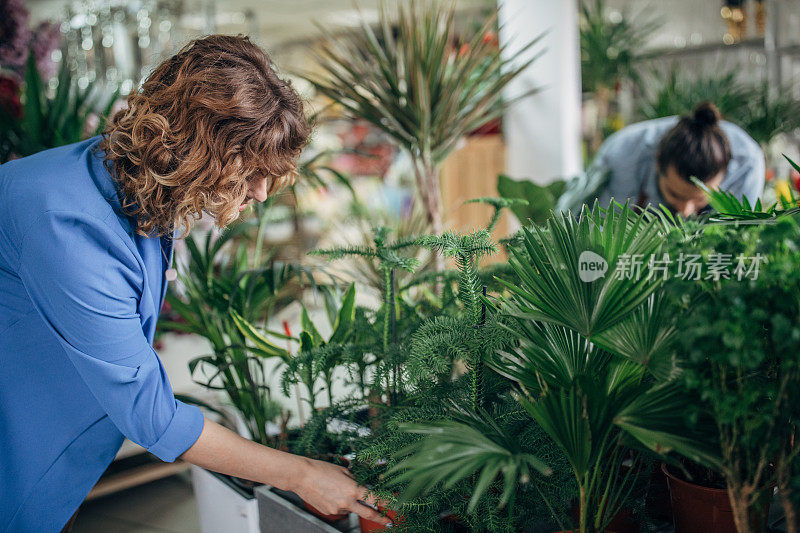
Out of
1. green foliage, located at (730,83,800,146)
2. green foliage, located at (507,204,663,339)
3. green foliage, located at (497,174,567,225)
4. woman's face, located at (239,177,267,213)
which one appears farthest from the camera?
green foliage, located at (730,83,800,146)

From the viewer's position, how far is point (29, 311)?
1.06 metres

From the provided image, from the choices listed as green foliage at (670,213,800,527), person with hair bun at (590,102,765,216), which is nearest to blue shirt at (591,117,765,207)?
person with hair bun at (590,102,765,216)

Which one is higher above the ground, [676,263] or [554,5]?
[554,5]

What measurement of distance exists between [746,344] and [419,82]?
149cm

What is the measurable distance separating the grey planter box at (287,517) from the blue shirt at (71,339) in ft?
0.99

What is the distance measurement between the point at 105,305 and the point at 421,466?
0.54 metres

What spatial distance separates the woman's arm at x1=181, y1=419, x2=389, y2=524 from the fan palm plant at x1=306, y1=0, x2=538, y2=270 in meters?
1.06

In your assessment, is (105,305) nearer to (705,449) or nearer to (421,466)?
(421,466)

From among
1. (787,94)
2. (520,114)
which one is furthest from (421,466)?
(787,94)

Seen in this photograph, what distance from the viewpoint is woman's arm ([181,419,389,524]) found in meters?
1.02

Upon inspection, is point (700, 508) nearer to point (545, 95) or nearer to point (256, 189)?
point (256, 189)

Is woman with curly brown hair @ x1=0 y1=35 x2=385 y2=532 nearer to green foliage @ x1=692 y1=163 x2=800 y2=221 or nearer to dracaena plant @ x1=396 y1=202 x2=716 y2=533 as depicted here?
dracaena plant @ x1=396 y1=202 x2=716 y2=533

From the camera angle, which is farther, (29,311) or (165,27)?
(165,27)

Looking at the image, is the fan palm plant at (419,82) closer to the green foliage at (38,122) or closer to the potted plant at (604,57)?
→ the green foliage at (38,122)
